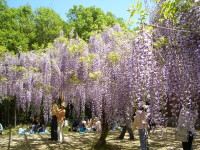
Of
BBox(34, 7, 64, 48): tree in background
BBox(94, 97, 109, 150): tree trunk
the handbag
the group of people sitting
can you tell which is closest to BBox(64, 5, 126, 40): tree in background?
BBox(34, 7, 64, 48): tree in background

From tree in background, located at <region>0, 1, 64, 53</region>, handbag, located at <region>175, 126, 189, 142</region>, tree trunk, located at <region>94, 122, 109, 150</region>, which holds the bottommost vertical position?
tree trunk, located at <region>94, 122, 109, 150</region>

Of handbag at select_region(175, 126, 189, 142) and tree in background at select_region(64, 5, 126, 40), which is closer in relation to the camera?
handbag at select_region(175, 126, 189, 142)

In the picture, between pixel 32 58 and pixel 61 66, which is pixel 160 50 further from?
pixel 32 58

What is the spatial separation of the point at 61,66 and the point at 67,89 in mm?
998

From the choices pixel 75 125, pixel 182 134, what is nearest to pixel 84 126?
pixel 75 125

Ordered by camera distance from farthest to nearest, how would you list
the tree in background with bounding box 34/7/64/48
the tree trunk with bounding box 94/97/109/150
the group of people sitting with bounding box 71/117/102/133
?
the tree in background with bounding box 34/7/64/48 < the group of people sitting with bounding box 71/117/102/133 < the tree trunk with bounding box 94/97/109/150

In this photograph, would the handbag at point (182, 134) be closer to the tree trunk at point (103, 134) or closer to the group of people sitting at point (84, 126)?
the tree trunk at point (103, 134)

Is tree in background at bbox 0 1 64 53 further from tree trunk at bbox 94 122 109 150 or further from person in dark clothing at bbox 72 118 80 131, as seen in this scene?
tree trunk at bbox 94 122 109 150

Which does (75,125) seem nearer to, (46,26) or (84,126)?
(84,126)

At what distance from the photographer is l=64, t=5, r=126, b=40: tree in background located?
21.7 m

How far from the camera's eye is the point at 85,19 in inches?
880

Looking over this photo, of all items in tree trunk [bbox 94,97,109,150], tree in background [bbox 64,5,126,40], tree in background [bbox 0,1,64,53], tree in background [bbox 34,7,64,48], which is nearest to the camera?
tree trunk [bbox 94,97,109,150]

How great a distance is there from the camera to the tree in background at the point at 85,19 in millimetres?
21656

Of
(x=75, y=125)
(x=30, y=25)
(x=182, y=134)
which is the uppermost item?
(x=30, y=25)
